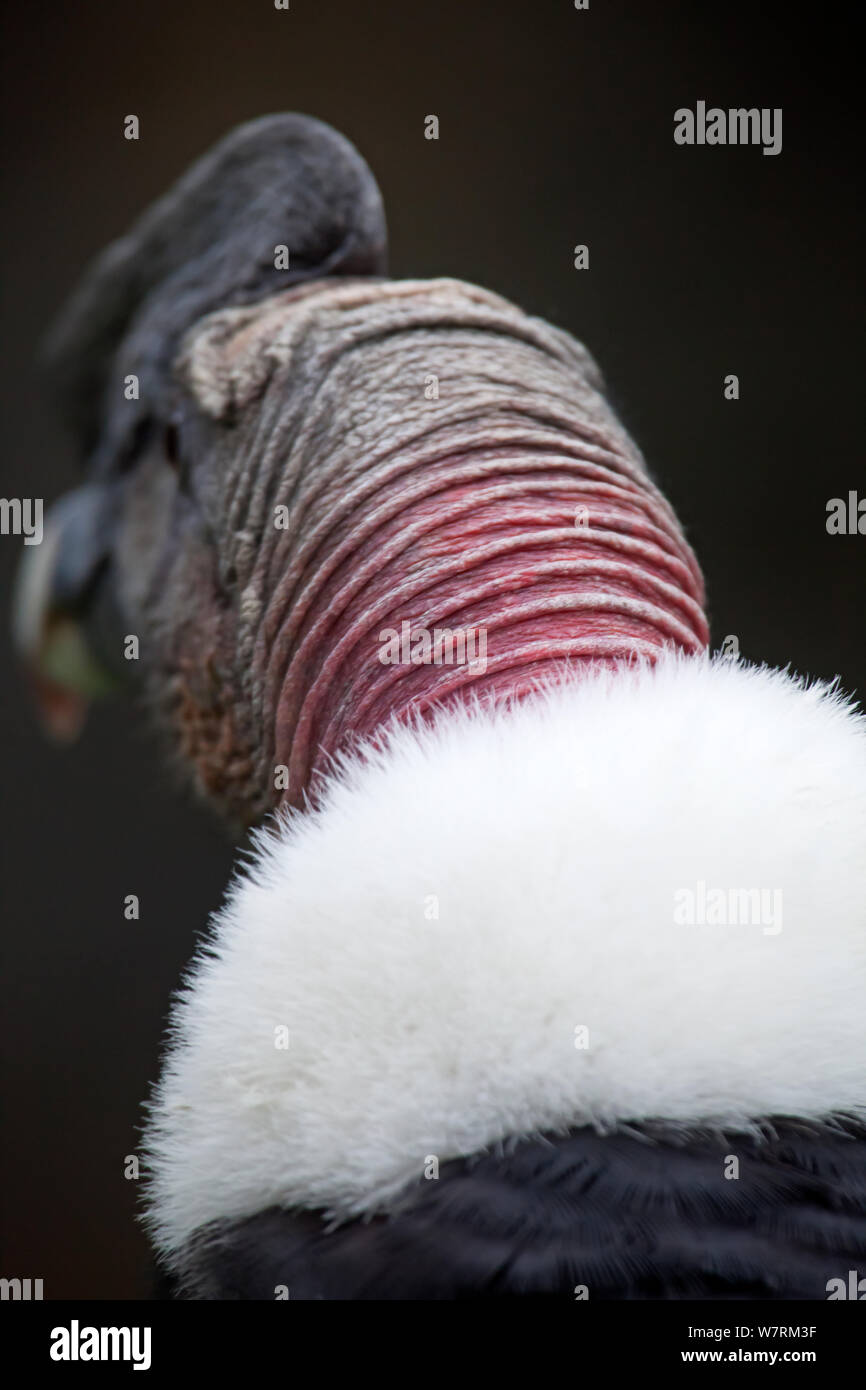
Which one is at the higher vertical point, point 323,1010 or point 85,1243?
point 323,1010

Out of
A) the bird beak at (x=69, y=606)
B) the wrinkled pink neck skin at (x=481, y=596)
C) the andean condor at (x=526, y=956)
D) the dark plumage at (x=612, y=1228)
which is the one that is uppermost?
the bird beak at (x=69, y=606)

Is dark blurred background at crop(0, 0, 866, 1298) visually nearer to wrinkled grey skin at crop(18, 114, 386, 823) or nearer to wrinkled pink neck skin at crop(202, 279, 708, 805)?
wrinkled grey skin at crop(18, 114, 386, 823)

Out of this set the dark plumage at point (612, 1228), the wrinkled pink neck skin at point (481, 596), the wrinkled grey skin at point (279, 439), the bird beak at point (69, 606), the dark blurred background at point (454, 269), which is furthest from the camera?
the dark blurred background at point (454, 269)

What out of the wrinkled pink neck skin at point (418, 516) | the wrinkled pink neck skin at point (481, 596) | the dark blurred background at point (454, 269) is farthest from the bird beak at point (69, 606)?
the wrinkled pink neck skin at point (481, 596)

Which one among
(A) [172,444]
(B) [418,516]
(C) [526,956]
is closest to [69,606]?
(A) [172,444]

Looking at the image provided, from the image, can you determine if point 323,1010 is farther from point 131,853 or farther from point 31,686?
point 131,853

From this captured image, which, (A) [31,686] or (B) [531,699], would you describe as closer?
(B) [531,699]

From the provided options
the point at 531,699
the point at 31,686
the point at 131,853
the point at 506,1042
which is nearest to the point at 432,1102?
the point at 506,1042

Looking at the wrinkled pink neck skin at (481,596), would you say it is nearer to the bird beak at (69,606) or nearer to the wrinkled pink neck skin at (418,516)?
the wrinkled pink neck skin at (418,516)
